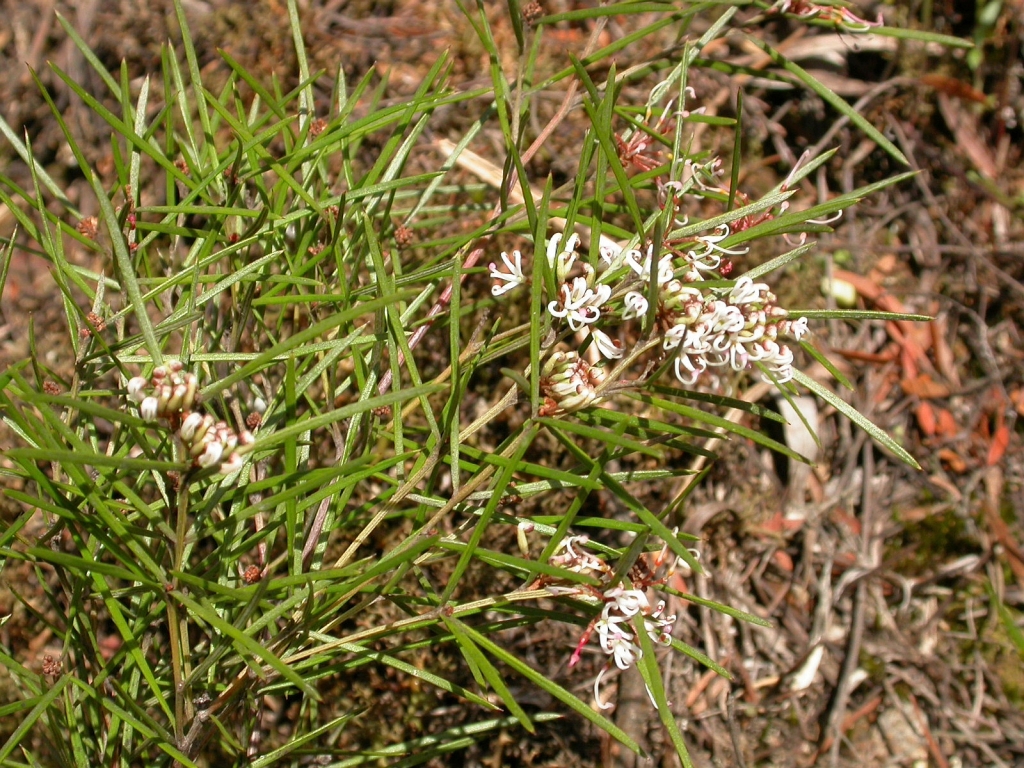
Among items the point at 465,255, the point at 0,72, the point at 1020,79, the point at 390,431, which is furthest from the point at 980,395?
the point at 0,72

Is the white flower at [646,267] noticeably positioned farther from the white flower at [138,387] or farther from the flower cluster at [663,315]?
the white flower at [138,387]

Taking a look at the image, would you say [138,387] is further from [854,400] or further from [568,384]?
[854,400]

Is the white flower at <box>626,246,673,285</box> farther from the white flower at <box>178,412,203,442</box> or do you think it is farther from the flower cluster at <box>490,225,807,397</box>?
the white flower at <box>178,412,203,442</box>

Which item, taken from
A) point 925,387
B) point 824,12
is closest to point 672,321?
point 824,12

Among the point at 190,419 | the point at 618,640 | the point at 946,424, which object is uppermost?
the point at 190,419

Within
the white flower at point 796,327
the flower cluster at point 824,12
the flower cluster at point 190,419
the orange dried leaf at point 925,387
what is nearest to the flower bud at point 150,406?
the flower cluster at point 190,419
